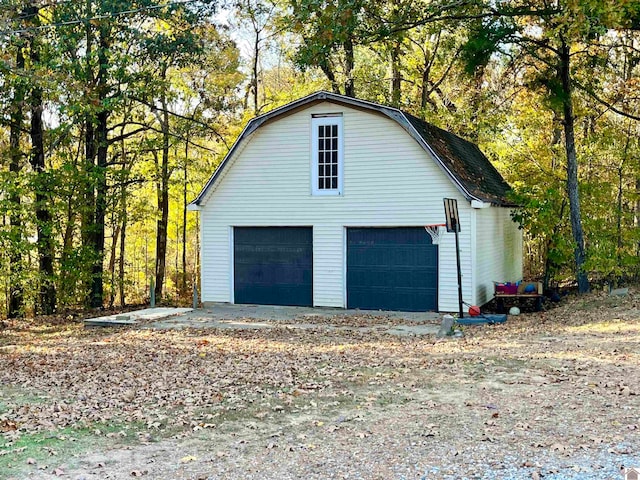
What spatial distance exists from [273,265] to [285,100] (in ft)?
35.1

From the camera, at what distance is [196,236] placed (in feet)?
101

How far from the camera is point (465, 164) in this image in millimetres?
17312

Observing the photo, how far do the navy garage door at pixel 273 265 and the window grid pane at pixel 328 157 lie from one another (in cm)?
133

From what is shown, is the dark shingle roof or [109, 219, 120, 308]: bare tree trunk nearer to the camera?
the dark shingle roof

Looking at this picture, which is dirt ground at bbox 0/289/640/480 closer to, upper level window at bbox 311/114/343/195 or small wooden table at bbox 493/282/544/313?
small wooden table at bbox 493/282/544/313

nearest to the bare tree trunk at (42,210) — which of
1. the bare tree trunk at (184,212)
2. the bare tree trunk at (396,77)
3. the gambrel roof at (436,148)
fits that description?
the gambrel roof at (436,148)

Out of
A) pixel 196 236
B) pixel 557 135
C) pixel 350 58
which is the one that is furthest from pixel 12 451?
pixel 196 236

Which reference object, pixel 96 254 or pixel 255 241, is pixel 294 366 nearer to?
pixel 255 241

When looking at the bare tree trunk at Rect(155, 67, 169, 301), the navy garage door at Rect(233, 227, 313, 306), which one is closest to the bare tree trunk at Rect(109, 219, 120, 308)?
the bare tree trunk at Rect(155, 67, 169, 301)

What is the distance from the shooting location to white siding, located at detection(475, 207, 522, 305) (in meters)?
15.9

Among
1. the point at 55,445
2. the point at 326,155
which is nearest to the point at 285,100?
the point at 326,155

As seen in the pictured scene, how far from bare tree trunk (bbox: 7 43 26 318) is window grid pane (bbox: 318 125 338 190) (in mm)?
7437

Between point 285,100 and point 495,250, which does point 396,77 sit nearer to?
point 285,100

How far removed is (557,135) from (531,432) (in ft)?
66.6
